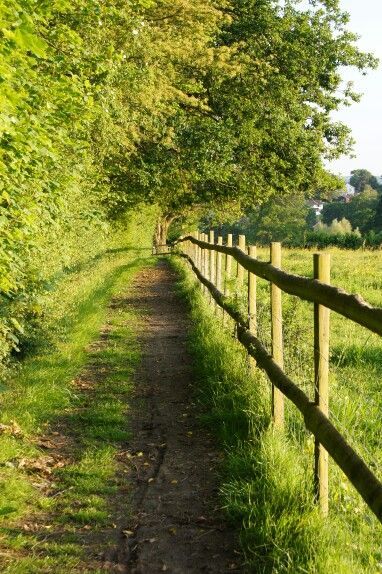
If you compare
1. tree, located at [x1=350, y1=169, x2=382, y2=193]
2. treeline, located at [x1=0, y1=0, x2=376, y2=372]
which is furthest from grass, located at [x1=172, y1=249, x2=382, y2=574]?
tree, located at [x1=350, y1=169, x2=382, y2=193]

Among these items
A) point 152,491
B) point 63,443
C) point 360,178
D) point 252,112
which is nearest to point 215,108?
point 252,112

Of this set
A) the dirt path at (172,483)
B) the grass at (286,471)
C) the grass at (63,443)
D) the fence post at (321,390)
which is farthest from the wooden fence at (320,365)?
the grass at (63,443)

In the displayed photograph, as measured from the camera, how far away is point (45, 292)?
9.78m

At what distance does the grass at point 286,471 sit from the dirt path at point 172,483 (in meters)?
0.19

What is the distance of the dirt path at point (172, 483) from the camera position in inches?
171

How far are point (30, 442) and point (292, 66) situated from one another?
21323 mm

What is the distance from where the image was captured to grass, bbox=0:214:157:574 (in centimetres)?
458

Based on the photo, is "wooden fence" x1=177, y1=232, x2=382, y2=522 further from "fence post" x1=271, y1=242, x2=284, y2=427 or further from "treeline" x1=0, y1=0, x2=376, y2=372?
"treeline" x1=0, y1=0, x2=376, y2=372

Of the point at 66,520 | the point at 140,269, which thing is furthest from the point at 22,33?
the point at 140,269

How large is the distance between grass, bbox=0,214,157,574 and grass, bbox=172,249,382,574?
40.5 inches

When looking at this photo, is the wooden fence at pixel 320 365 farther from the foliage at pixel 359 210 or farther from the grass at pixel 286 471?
the foliage at pixel 359 210

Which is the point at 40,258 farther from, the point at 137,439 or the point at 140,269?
the point at 140,269

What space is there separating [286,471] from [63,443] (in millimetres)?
2729

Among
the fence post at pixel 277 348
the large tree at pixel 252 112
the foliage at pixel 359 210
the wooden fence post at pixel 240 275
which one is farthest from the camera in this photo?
the foliage at pixel 359 210
